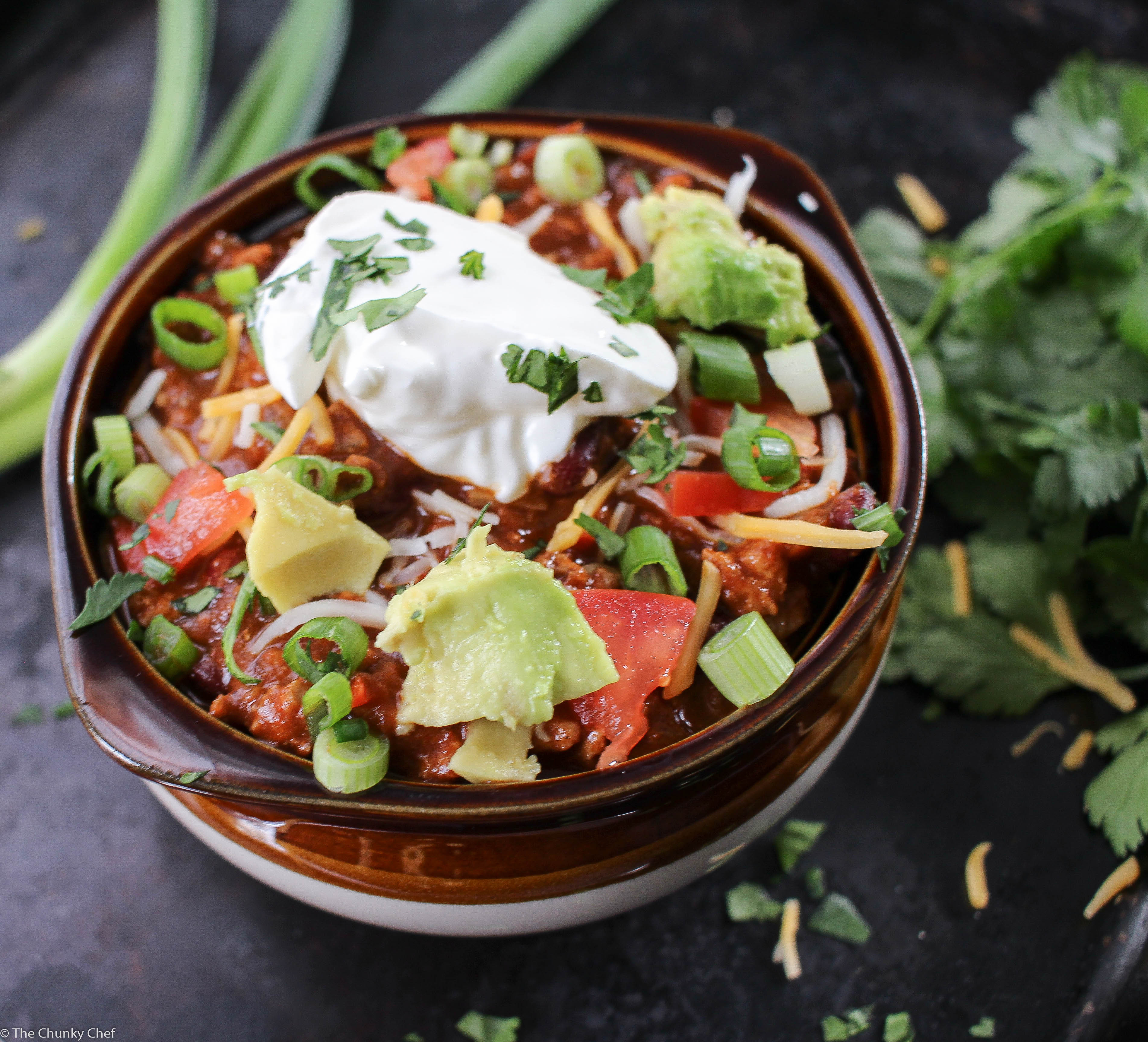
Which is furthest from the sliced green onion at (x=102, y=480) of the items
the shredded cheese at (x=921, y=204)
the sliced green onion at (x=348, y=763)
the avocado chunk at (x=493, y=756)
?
the shredded cheese at (x=921, y=204)

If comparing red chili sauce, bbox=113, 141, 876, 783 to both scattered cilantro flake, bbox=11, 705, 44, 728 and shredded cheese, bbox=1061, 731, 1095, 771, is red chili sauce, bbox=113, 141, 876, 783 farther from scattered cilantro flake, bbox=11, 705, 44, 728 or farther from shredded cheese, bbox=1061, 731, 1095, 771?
shredded cheese, bbox=1061, 731, 1095, 771

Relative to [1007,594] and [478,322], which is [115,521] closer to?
[478,322]

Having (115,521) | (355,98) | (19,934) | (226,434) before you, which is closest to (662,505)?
(226,434)

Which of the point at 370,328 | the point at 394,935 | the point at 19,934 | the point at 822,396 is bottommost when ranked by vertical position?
the point at 394,935

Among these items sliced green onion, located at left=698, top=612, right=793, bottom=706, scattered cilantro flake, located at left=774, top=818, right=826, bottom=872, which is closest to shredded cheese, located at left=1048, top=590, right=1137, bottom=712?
scattered cilantro flake, located at left=774, top=818, right=826, bottom=872

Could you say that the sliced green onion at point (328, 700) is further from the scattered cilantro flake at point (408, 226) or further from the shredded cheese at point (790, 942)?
the shredded cheese at point (790, 942)

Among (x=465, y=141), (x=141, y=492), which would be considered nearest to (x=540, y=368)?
(x=141, y=492)
